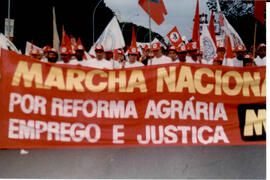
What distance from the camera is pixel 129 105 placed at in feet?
16.8

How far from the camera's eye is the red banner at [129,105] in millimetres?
4867

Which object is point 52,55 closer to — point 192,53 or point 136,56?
point 136,56

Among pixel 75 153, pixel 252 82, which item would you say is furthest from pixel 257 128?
pixel 75 153

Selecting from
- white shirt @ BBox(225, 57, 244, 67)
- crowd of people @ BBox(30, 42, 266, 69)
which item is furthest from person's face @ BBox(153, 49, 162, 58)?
white shirt @ BBox(225, 57, 244, 67)

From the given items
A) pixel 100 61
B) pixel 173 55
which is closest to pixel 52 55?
pixel 100 61

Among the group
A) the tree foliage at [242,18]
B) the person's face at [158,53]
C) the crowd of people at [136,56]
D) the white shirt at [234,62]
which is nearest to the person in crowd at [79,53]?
the crowd of people at [136,56]

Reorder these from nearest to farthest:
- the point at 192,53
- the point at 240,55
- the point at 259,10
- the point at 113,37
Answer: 1. the point at 259,10
2. the point at 192,53
3. the point at 240,55
4. the point at 113,37

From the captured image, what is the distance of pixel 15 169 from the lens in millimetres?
5047

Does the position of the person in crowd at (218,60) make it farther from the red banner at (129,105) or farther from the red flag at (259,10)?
the red banner at (129,105)

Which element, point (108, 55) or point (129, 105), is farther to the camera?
point (108, 55)

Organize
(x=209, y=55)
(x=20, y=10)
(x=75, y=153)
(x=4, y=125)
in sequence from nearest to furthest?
(x=4, y=125)
(x=75, y=153)
(x=209, y=55)
(x=20, y=10)

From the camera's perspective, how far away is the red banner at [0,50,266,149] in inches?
192

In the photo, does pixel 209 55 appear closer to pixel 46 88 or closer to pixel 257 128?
pixel 257 128

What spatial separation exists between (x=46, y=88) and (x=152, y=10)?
3.04 m
